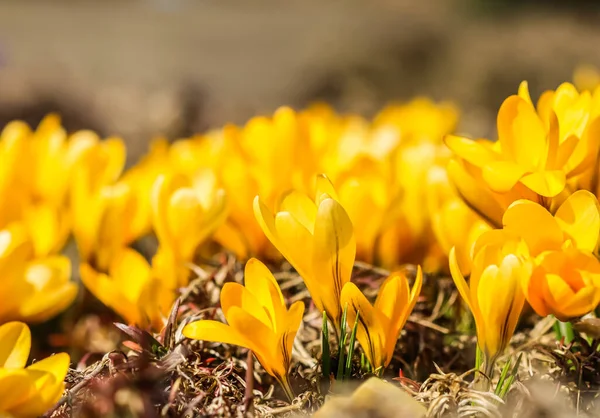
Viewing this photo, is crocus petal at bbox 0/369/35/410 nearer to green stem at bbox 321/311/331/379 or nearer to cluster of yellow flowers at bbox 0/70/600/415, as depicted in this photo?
cluster of yellow flowers at bbox 0/70/600/415

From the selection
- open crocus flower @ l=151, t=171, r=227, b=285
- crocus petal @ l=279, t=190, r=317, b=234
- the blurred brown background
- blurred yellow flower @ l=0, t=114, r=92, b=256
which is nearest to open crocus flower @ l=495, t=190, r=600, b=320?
crocus petal @ l=279, t=190, r=317, b=234

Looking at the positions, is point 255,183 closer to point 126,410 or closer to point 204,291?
point 204,291

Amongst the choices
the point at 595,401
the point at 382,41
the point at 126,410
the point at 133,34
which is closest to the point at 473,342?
the point at 595,401

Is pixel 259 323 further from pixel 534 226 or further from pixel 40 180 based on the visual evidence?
pixel 40 180

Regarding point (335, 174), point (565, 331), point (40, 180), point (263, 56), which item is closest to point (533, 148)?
point (565, 331)

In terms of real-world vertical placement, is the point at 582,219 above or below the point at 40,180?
above

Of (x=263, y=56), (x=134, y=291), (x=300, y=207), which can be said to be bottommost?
(x=263, y=56)
